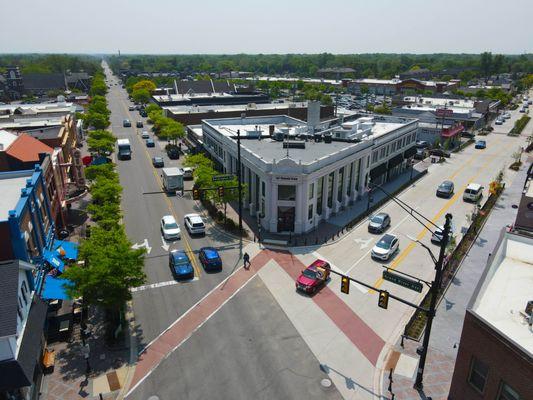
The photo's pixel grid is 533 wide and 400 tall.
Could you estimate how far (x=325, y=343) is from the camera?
2656 cm

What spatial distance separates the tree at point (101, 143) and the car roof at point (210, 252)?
41342 millimetres

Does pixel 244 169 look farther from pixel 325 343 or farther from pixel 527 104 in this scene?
pixel 527 104

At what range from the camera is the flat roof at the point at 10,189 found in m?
28.8

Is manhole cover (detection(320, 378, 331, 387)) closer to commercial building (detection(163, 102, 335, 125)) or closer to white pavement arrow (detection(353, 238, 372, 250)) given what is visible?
white pavement arrow (detection(353, 238, 372, 250))

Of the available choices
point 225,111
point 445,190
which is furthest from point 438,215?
point 225,111

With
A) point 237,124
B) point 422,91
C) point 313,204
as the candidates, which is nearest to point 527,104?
point 422,91

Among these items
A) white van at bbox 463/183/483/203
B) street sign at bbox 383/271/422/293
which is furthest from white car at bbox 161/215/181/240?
white van at bbox 463/183/483/203

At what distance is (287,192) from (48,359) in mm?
26464

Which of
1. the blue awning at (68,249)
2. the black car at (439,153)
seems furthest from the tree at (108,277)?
the black car at (439,153)

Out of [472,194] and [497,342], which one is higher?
[497,342]

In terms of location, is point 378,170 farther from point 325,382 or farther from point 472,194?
point 325,382

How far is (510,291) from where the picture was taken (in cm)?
2152

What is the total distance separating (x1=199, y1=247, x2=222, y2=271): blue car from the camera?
35719 millimetres

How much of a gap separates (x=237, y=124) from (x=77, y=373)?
5168 centimetres
